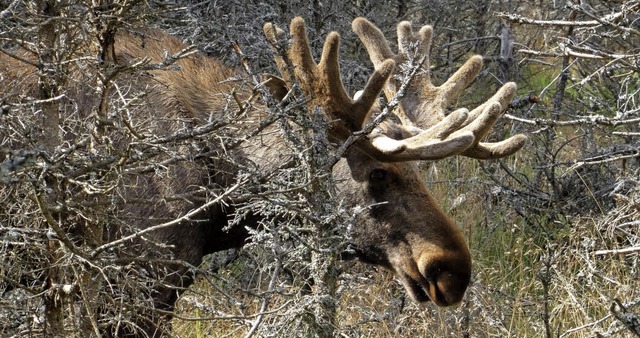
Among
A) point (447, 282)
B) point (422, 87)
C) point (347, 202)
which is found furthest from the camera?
point (422, 87)

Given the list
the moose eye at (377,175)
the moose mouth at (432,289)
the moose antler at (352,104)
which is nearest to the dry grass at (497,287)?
the moose mouth at (432,289)

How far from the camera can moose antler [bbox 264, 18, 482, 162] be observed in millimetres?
4703

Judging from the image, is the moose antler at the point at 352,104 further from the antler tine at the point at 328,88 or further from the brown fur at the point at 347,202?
the brown fur at the point at 347,202

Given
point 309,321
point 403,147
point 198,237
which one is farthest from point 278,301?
point 403,147

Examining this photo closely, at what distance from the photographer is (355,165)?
17.3 ft

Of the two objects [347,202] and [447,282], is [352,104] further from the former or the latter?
[447,282]

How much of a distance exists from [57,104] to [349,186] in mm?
2142

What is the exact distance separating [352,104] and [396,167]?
0.42 metres

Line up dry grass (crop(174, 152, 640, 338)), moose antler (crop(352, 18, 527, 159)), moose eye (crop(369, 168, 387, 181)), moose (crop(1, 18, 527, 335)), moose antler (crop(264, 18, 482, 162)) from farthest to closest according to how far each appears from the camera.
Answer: moose antler (crop(352, 18, 527, 159)), moose eye (crop(369, 168, 387, 181)), dry grass (crop(174, 152, 640, 338)), moose (crop(1, 18, 527, 335)), moose antler (crop(264, 18, 482, 162))

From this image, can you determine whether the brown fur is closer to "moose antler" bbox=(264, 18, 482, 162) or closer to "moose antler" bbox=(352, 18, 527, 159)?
"moose antler" bbox=(264, 18, 482, 162)

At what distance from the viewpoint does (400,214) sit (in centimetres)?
514

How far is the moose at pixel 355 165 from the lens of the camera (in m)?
4.82

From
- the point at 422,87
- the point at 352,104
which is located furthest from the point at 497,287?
the point at 352,104

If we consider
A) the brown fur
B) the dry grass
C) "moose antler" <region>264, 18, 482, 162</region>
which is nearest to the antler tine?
"moose antler" <region>264, 18, 482, 162</region>
